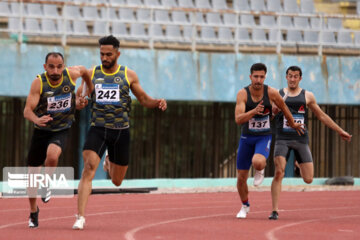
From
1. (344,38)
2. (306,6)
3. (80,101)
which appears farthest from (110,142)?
(306,6)

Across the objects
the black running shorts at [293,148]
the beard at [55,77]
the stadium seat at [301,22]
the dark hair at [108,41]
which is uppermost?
the stadium seat at [301,22]

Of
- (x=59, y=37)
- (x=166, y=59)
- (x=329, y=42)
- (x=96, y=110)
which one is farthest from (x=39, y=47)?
(x=96, y=110)

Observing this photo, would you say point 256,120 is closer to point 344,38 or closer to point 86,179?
point 86,179

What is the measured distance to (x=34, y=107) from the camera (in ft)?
39.4

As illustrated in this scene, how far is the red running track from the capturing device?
38.0 ft

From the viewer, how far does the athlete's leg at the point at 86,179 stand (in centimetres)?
1158

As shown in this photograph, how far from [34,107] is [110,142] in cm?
107

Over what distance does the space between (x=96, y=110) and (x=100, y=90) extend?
28 centimetres

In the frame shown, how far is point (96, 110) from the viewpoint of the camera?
11977mm

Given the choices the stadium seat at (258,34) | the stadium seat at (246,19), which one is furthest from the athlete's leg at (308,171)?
the stadium seat at (246,19)

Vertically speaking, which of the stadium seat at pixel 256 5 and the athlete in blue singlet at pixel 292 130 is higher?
the stadium seat at pixel 256 5

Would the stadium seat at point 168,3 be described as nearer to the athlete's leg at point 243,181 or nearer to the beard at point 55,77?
the athlete's leg at point 243,181

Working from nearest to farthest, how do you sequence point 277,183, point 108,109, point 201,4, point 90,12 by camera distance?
point 108,109 → point 277,183 → point 90,12 → point 201,4

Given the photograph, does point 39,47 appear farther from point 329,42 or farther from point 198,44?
point 329,42
